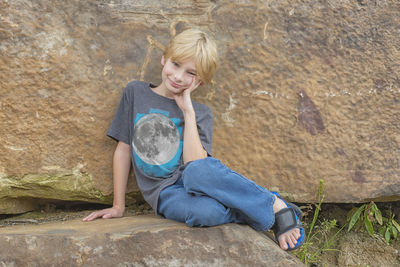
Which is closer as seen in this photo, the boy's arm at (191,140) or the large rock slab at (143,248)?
the large rock slab at (143,248)

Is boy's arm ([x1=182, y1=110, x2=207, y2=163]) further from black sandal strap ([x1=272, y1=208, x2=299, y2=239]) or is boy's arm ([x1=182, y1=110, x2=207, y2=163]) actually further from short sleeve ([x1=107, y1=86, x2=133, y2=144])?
black sandal strap ([x1=272, y1=208, x2=299, y2=239])

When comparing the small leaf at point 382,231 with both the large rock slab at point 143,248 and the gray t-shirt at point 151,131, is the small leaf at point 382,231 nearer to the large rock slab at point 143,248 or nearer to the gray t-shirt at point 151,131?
the large rock slab at point 143,248

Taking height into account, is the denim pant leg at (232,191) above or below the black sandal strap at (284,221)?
above

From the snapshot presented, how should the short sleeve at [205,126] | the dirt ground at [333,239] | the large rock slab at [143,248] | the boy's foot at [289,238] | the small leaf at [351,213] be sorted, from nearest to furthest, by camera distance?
the large rock slab at [143,248]
the boy's foot at [289,238]
the short sleeve at [205,126]
the dirt ground at [333,239]
the small leaf at [351,213]

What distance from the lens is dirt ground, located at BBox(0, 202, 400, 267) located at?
2.51 meters

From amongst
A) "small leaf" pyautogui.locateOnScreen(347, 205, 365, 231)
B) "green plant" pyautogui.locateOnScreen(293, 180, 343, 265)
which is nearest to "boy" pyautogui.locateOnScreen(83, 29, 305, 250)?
"green plant" pyautogui.locateOnScreen(293, 180, 343, 265)

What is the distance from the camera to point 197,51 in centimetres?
211

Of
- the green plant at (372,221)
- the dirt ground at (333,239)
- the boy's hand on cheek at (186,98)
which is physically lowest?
the dirt ground at (333,239)

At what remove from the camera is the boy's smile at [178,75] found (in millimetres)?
2151

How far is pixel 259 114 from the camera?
7.72ft

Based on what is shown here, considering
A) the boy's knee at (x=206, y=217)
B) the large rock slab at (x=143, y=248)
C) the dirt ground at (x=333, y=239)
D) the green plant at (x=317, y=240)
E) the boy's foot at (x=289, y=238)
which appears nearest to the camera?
the large rock slab at (x=143, y=248)

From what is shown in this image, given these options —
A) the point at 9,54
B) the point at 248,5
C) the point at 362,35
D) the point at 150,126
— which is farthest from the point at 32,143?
the point at 362,35

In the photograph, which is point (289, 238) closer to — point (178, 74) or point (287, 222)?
point (287, 222)

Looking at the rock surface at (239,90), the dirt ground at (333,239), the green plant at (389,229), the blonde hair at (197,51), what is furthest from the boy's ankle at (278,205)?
the green plant at (389,229)
